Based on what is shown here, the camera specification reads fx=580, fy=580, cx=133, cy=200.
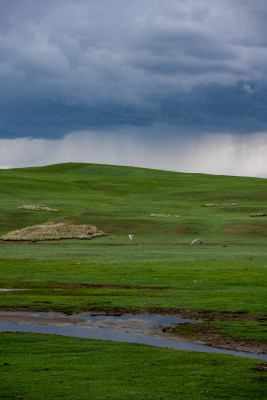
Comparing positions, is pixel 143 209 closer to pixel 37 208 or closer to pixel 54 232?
pixel 37 208

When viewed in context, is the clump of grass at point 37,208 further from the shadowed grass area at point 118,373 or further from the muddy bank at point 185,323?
the shadowed grass area at point 118,373

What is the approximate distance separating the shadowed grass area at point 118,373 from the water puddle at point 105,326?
1687 millimetres

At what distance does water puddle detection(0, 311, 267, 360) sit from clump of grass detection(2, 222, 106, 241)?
42.9 metres

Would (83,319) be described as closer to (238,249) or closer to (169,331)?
(169,331)

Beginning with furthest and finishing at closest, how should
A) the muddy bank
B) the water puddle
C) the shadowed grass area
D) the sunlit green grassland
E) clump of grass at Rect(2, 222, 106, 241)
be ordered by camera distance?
clump of grass at Rect(2, 222, 106, 241), the water puddle, the muddy bank, the sunlit green grassland, the shadowed grass area

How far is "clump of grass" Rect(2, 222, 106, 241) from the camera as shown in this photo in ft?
239

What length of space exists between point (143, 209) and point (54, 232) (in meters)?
22.9

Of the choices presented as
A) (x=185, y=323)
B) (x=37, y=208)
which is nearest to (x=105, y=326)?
(x=185, y=323)

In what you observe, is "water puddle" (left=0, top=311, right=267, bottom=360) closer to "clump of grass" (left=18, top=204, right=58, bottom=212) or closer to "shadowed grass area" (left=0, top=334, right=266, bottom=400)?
"shadowed grass area" (left=0, top=334, right=266, bottom=400)

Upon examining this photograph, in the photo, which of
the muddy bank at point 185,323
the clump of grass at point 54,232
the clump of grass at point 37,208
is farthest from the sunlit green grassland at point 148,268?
the clump of grass at point 54,232

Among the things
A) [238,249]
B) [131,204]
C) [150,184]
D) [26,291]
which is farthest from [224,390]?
[150,184]

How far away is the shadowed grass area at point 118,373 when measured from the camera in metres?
16.1

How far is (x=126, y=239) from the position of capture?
236 feet

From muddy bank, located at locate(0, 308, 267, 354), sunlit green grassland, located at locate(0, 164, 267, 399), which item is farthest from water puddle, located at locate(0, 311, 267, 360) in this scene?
sunlit green grassland, located at locate(0, 164, 267, 399)
